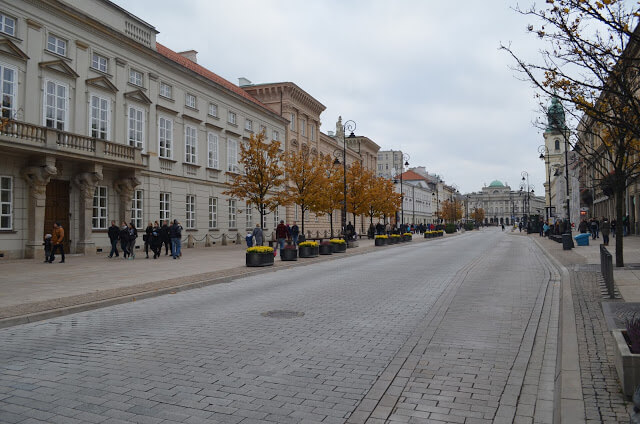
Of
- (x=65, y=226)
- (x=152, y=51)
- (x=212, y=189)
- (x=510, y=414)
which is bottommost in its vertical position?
(x=510, y=414)

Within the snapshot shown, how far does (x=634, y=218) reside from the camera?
3916 cm

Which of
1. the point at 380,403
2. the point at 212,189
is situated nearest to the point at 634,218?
the point at 212,189

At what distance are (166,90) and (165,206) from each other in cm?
737

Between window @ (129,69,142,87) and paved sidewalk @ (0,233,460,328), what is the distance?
12.3 metres

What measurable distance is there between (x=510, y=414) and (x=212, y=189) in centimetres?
3178

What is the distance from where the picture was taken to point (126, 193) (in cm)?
2566

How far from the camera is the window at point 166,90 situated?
1173 inches

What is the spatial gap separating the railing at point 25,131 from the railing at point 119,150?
3462 mm

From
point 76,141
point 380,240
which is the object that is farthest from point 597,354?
point 380,240

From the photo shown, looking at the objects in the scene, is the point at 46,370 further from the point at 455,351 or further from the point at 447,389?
the point at 455,351

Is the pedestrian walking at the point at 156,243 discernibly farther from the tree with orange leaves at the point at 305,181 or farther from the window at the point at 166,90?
the tree with orange leaves at the point at 305,181

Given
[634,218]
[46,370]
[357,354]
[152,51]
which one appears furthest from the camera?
[634,218]

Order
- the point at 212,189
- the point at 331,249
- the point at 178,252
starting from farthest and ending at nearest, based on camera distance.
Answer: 1. the point at 212,189
2. the point at 331,249
3. the point at 178,252

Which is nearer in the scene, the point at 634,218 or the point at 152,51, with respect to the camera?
the point at 152,51
